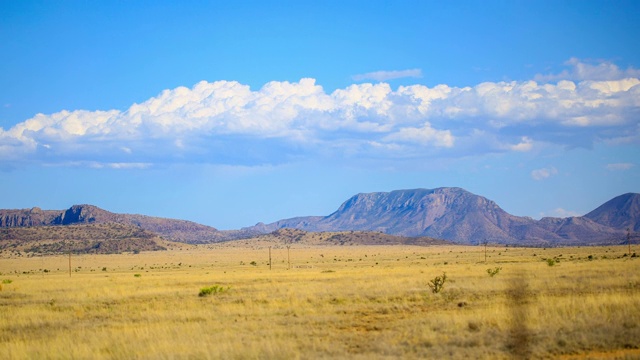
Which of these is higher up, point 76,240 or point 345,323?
point 76,240

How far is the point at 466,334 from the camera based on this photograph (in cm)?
1711

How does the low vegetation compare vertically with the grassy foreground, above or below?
above

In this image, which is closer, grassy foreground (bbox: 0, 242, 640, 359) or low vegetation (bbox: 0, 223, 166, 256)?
grassy foreground (bbox: 0, 242, 640, 359)

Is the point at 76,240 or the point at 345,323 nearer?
the point at 345,323

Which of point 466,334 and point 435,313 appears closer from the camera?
point 466,334

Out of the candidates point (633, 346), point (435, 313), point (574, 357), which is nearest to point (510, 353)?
point (574, 357)

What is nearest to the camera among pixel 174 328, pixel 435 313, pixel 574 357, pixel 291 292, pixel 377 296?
pixel 574 357

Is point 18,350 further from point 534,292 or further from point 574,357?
point 534,292

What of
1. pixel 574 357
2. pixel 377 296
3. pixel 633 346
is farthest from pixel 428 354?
pixel 377 296

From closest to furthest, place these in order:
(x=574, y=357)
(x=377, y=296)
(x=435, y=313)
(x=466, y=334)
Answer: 1. (x=574, y=357)
2. (x=466, y=334)
3. (x=435, y=313)
4. (x=377, y=296)

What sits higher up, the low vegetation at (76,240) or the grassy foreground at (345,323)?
the low vegetation at (76,240)

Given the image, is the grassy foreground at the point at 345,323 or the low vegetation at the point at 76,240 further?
the low vegetation at the point at 76,240

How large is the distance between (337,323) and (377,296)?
26.9 feet

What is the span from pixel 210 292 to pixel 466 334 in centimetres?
1934
